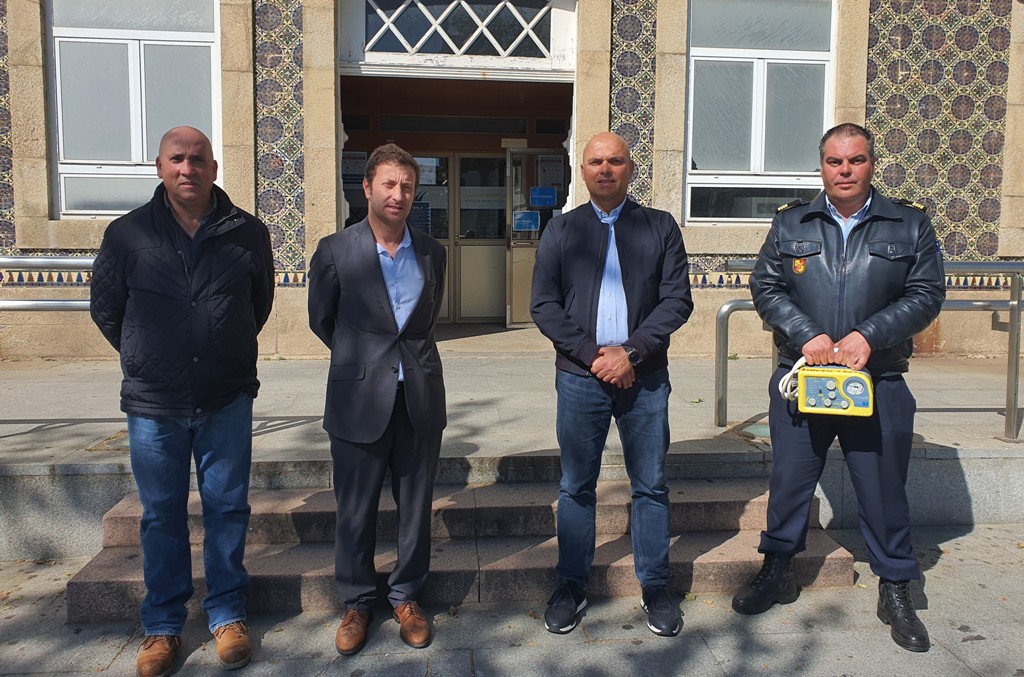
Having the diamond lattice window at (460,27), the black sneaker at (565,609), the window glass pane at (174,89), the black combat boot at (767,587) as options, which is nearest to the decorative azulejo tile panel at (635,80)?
the diamond lattice window at (460,27)

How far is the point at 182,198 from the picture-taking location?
301 centimetres

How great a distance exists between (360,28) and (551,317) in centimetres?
547

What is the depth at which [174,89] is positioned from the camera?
7.42 m

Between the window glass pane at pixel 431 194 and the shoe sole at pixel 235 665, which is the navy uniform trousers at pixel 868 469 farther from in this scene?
the window glass pane at pixel 431 194

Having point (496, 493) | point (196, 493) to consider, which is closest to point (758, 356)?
point (496, 493)

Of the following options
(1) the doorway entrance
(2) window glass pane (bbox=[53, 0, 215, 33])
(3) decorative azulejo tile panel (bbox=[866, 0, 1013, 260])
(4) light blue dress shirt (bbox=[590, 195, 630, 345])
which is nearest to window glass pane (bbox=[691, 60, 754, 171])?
(3) decorative azulejo tile panel (bbox=[866, 0, 1013, 260])

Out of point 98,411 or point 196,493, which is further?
point 98,411

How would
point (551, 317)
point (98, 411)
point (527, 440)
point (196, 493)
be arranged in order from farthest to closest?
point (98, 411) → point (527, 440) → point (196, 493) → point (551, 317)

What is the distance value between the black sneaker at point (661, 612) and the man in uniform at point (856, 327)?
356mm

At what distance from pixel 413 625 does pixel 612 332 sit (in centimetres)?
139

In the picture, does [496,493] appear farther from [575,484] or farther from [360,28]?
[360,28]

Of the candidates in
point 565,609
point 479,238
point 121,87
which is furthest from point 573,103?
point 565,609

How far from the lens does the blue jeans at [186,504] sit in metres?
3.04

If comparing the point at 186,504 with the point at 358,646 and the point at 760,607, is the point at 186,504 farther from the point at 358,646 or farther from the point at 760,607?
the point at 760,607
